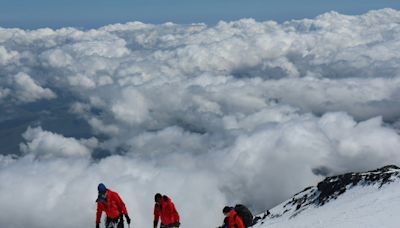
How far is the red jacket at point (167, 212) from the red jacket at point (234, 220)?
488 cm

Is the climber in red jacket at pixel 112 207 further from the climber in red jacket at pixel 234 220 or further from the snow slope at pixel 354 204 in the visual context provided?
the snow slope at pixel 354 204

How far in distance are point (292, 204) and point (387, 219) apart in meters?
41.9

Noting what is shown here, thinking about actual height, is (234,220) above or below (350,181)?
below

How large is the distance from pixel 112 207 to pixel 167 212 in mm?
2136

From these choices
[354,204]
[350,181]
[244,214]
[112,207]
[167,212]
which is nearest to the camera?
[244,214]

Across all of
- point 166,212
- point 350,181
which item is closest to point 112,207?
point 166,212

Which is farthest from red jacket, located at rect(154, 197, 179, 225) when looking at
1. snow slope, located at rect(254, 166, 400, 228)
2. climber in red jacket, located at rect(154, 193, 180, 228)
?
snow slope, located at rect(254, 166, 400, 228)

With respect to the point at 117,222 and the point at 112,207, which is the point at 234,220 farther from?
the point at 117,222

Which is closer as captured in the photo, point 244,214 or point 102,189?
point 244,214

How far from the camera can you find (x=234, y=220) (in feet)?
46.6

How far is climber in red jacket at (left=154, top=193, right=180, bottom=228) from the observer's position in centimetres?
1881

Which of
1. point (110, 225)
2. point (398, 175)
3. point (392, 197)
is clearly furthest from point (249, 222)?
point (398, 175)

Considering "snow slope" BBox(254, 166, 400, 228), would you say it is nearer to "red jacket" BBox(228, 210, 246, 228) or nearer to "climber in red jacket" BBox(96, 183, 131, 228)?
"red jacket" BBox(228, 210, 246, 228)

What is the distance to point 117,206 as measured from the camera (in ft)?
62.4
